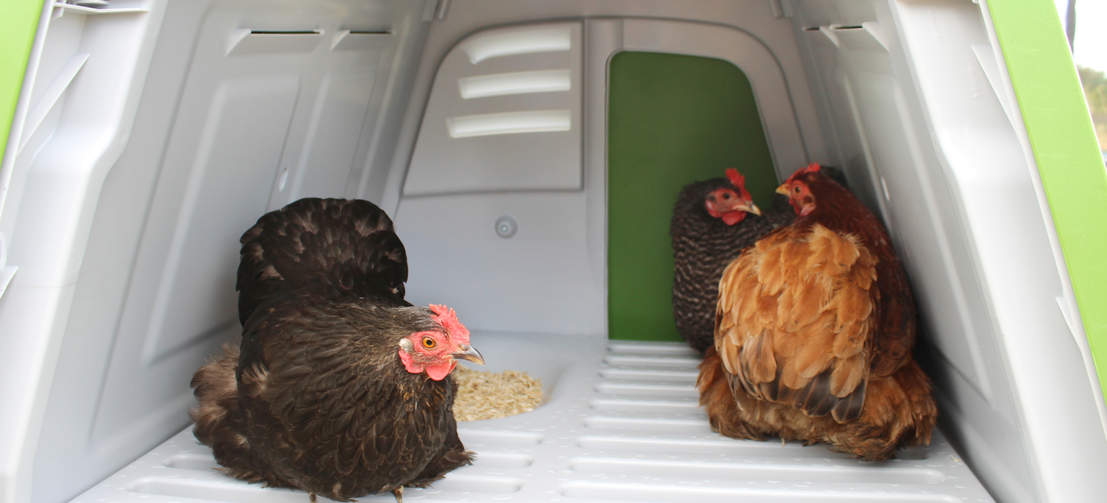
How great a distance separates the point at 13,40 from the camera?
0.83 m

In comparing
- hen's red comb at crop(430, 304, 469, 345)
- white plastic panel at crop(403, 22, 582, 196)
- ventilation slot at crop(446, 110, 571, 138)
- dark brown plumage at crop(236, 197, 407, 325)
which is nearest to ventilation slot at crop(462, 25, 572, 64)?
white plastic panel at crop(403, 22, 582, 196)

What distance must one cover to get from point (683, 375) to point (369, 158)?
907mm

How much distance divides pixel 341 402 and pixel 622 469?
0.48 meters

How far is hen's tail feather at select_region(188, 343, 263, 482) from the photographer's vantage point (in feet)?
3.96

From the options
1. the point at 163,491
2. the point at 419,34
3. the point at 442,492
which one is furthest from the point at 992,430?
the point at 419,34

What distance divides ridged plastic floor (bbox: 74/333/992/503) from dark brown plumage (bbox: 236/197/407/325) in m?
0.30

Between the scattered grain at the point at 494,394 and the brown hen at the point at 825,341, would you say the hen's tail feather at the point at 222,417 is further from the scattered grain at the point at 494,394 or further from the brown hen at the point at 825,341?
the brown hen at the point at 825,341

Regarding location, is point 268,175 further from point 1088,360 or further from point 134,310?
point 1088,360

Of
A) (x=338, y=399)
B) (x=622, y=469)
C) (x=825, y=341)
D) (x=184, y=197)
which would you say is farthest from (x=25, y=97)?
(x=825, y=341)

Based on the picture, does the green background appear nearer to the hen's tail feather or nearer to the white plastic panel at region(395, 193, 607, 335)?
the white plastic panel at region(395, 193, 607, 335)

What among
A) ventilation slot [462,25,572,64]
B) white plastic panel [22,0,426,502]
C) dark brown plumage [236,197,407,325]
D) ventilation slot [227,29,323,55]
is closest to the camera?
white plastic panel [22,0,426,502]

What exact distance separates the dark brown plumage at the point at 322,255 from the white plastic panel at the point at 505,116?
56 centimetres

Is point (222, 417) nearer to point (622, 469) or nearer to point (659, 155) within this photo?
point (622, 469)

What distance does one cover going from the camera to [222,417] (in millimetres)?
1233
